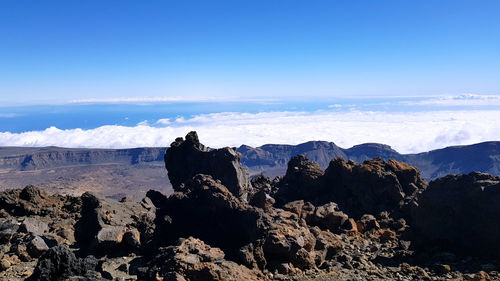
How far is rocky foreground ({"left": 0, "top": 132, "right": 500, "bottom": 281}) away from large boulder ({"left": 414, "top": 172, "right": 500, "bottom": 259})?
5cm

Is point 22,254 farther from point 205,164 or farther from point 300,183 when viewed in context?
point 300,183

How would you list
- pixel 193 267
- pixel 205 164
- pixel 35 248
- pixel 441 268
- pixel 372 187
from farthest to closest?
pixel 205 164
pixel 372 187
pixel 35 248
pixel 441 268
pixel 193 267

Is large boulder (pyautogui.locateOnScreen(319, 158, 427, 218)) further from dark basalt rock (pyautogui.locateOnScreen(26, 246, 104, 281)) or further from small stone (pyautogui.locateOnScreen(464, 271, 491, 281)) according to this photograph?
dark basalt rock (pyautogui.locateOnScreen(26, 246, 104, 281))

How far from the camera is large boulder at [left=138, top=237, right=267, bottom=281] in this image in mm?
12000

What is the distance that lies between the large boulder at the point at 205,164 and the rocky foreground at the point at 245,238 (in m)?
6.23

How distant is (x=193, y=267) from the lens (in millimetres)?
12148

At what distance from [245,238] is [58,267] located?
7.37m

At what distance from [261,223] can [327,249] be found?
3.47m

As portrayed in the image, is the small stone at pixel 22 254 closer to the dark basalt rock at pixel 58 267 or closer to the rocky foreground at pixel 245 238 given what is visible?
the rocky foreground at pixel 245 238

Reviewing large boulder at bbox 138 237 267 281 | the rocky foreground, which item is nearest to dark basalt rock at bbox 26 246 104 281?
the rocky foreground

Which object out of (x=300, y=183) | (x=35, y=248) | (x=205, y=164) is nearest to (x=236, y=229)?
(x=35, y=248)

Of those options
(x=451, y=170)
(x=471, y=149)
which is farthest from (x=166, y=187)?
(x=471, y=149)

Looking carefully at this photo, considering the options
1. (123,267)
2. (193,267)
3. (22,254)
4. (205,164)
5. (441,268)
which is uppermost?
(205,164)

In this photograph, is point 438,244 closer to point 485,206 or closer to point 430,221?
point 430,221
